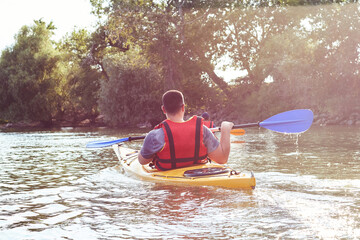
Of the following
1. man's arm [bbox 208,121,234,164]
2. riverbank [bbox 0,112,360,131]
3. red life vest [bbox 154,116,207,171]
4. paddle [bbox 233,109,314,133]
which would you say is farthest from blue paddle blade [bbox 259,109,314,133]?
riverbank [bbox 0,112,360,131]

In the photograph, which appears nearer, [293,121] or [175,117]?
[175,117]

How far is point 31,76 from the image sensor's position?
3200cm

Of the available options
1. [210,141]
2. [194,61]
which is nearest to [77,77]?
[194,61]

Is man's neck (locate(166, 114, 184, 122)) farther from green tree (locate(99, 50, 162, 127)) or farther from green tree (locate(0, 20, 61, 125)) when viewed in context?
green tree (locate(0, 20, 61, 125))

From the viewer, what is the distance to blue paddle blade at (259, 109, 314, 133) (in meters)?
5.98

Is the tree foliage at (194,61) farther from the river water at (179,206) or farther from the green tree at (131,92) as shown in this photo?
the river water at (179,206)

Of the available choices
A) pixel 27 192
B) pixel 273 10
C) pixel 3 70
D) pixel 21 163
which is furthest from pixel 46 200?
pixel 3 70

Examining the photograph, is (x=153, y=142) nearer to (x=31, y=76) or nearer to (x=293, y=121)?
(x=293, y=121)

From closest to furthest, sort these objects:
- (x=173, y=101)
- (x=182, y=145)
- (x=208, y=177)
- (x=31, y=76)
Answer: (x=173, y=101) < (x=182, y=145) < (x=208, y=177) < (x=31, y=76)

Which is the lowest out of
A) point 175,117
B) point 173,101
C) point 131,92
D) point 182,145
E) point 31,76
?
point 182,145

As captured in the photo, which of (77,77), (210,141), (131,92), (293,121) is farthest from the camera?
(77,77)

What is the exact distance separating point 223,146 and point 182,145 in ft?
2.11

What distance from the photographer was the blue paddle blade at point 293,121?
5980mm

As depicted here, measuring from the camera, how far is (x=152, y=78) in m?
29.6
